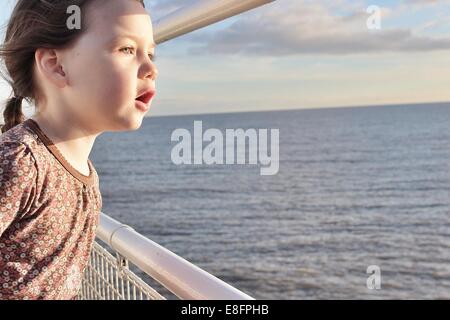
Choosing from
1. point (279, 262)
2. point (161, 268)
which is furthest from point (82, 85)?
point (279, 262)

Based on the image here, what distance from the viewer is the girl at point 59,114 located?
91 centimetres

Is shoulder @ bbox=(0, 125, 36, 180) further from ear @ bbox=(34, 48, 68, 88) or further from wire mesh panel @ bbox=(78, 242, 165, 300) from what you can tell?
wire mesh panel @ bbox=(78, 242, 165, 300)

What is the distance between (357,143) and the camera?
7162cm

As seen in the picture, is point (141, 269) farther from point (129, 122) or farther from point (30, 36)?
point (30, 36)

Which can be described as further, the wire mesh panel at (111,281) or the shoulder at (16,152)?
the wire mesh panel at (111,281)

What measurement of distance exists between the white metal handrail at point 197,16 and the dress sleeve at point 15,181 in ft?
1.31

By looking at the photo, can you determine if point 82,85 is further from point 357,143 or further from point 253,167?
point 357,143

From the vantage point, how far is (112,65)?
0.91 meters

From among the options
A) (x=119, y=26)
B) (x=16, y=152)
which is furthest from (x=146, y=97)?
(x=16, y=152)

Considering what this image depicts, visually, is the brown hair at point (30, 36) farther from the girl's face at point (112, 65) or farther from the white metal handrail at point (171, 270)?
the white metal handrail at point (171, 270)

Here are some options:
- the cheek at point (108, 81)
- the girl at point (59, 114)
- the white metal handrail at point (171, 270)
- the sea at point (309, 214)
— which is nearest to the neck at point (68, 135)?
the girl at point (59, 114)

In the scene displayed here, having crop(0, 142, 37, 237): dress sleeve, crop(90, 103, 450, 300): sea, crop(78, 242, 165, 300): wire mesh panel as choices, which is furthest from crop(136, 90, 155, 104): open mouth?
crop(90, 103, 450, 300): sea
